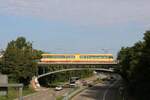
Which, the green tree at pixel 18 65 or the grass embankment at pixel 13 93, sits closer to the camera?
the grass embankment at pixel 13 93

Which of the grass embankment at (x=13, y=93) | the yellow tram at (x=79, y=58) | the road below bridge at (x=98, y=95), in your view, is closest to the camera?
the grass embankment at (x=13, y=93)

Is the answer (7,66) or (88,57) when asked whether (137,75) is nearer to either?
(7,66)

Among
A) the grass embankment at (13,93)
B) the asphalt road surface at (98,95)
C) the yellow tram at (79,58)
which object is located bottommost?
the asphalt road surface at (98,95)

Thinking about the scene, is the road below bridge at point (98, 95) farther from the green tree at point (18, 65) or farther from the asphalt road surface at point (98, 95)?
the green tree at point (18, 65)

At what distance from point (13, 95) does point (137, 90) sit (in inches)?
1197

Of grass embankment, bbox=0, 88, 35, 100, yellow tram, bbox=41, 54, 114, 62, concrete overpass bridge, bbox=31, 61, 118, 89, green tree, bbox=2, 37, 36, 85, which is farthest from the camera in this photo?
yellow tram, bbox=41, 54, 114, 62

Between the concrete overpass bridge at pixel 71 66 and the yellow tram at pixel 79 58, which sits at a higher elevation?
the yellow tram at pixel 79 58

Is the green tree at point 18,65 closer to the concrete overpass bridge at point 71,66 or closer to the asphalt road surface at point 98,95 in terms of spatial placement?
the concrete overpass bridge at point 71,66

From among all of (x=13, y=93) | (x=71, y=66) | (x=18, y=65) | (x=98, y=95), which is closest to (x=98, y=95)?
(x=98, y=95)

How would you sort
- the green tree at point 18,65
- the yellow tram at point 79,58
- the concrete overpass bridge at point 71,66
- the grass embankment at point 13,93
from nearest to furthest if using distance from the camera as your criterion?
1. the grass embankment at point 13,93
2. the green tree at point 18,65
3. the concrete overpass bridge at point 71,66
4. the yellow tram at point 79,58

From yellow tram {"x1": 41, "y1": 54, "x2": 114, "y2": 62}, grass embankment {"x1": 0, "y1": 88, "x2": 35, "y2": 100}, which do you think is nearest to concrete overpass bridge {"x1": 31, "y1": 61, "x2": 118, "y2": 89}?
yellow tram {"x1": 41, "y1": 54, "x2": 114, "y2": 62}

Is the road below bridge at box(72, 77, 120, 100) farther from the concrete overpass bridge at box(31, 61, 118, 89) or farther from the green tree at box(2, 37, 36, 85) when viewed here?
the concrete overpass bridge at box(31, 61, 118, 89)

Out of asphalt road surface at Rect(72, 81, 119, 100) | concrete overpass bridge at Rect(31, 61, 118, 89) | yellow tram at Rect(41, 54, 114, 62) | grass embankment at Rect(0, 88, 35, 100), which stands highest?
yellow tram at Rect(41, 54, 114, 62)

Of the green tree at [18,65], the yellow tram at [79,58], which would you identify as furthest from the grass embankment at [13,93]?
the yellow tram at [79,58]
